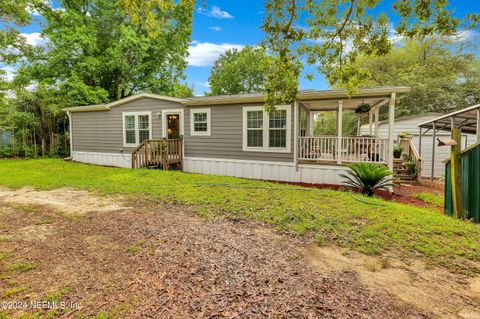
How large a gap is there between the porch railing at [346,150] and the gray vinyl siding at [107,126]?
17.7 ft

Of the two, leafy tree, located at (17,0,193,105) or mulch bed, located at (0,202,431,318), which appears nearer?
mulch bed, located at (0,202,431,318)

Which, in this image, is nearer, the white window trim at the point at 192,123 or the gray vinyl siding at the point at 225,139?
the gray vinyl siding at the point at 225,139

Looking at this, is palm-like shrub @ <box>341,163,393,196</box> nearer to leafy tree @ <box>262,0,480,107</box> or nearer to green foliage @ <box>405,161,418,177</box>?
leafy tree @ <box>262,0,480,107</box>

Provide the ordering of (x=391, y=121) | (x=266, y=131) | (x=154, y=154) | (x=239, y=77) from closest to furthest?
1. (x=391, y=121)
2. (x=266, y=131)
3. (x=154, y=154)
4. (x=239, y=77)

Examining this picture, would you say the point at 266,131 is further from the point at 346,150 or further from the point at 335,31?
the point at 335,31

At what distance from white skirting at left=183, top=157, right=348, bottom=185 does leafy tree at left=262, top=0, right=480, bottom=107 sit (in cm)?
305

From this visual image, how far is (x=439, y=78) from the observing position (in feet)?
60.3

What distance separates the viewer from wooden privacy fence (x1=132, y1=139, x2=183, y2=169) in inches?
377

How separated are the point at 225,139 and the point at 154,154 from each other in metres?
2.84

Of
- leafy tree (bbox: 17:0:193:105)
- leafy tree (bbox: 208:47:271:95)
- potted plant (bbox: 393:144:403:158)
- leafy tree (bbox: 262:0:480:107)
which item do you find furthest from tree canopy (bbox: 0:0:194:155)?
leafy tree (bbox: 208:47:271:95)

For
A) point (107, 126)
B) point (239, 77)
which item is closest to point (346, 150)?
point (107, 126)

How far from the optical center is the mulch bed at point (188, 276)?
6.14 feet

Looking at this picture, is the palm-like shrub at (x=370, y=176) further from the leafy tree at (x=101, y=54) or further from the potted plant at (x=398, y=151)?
the leafy tree at (x=101, y=54)

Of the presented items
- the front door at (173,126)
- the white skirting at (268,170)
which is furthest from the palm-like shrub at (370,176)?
the front door at (173,126)
